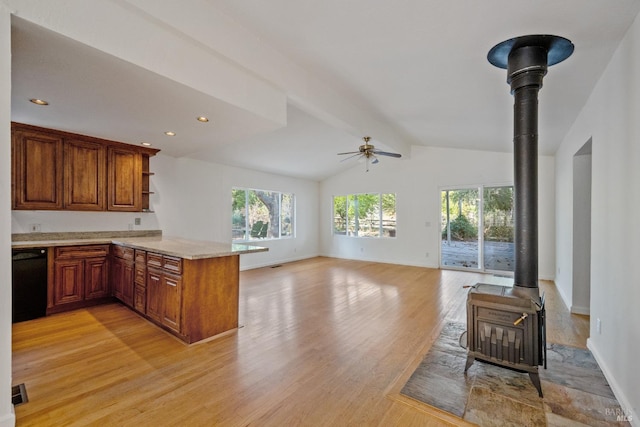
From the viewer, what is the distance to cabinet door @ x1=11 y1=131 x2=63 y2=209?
138 inches

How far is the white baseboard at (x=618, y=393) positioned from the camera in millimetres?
1781

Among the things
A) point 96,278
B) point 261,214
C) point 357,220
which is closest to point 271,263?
point 261,214

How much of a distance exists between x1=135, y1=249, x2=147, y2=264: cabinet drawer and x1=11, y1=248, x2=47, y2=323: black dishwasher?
1107mm

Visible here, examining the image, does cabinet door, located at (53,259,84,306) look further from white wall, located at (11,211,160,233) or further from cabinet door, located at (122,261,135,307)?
white wall, located at (11,211,160,233)

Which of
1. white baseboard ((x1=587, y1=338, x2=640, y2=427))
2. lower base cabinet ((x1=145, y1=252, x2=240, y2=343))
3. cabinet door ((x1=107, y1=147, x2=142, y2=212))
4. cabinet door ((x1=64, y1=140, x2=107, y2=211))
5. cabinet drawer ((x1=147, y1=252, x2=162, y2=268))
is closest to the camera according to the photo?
white baseboard ((x1=587, y1=338, x2=640, y2=427))

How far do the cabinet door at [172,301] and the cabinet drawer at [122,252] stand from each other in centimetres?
94

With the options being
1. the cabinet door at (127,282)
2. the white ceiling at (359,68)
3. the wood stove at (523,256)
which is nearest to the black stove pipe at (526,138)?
the wood stove at (523,256)

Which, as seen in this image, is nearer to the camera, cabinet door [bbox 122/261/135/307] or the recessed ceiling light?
the recessed ceiling light

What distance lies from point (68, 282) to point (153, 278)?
142 centimetres

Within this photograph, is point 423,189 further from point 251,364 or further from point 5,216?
point 5,216

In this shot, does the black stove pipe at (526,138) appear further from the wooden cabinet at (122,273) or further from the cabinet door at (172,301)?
the wooden cabinet at (122,273)

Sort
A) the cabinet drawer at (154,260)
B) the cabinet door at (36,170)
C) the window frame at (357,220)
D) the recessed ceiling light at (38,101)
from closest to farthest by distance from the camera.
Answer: the recessed ceiling light at (38,101) < the cabinet drawer at (154,260) < the cabinet door at (36,170) < the window frame at (357,220)

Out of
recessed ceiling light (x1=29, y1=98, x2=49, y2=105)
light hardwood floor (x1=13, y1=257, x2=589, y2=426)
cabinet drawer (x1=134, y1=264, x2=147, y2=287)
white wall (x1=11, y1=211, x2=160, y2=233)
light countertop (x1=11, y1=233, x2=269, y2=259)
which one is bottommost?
light hardwood floor (x1=13, y1=257, x2=589, y2=426)

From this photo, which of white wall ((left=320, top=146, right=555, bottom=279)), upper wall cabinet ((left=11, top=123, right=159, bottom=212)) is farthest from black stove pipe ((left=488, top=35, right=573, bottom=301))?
upper wall cabinet ((left=11, top=123, right=159, bottom=212))
